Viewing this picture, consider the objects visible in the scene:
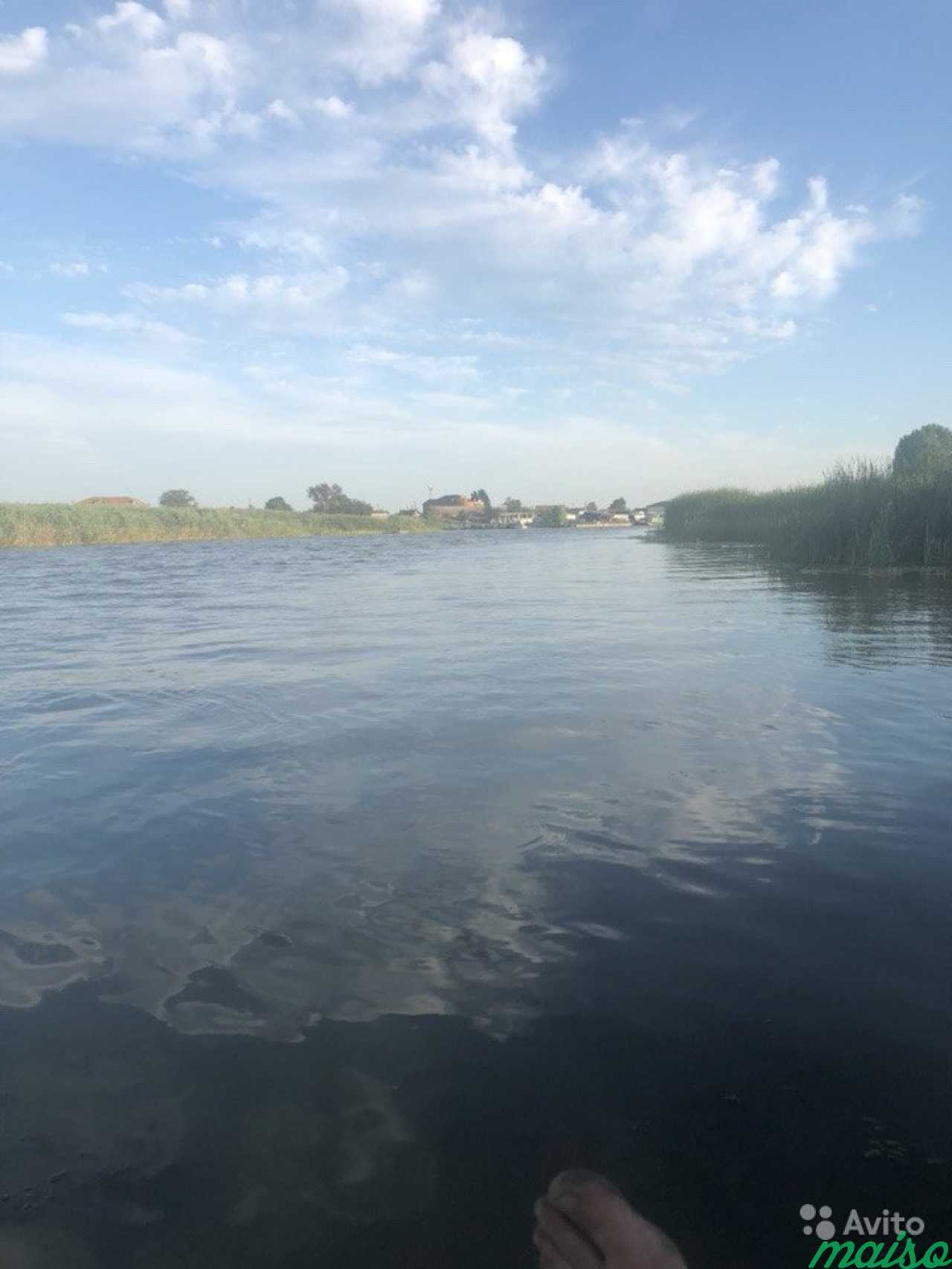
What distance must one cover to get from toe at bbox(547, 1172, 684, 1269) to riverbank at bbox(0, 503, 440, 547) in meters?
52.5

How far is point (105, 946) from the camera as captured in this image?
12.6 feet

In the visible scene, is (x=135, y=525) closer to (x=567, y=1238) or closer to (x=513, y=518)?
(x=567, y=1238)

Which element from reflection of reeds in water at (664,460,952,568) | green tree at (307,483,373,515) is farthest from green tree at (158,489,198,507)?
reflection of reeds in water at (664,460,952,568)

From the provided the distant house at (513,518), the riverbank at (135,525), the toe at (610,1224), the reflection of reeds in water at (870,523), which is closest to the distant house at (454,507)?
the distant house at (513,518)

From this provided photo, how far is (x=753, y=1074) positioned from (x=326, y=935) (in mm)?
1928

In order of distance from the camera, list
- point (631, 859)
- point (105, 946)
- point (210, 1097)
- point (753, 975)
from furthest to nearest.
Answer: point (631, 859) → point (105, 946) → point (753, 975) → point (210, 1097)

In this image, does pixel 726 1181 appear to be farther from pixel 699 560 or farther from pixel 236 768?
pixel 699 560

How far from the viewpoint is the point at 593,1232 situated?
2.38 meters

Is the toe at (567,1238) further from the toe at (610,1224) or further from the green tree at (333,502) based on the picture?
the green tree at (333,502)

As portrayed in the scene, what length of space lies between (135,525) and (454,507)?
344 ft

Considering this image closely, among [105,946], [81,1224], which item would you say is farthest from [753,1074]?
[105,946]

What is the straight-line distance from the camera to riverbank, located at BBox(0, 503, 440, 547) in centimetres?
4909

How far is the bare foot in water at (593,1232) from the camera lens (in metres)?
2.28

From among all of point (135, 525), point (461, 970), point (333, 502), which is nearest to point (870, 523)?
point (461, 970)
